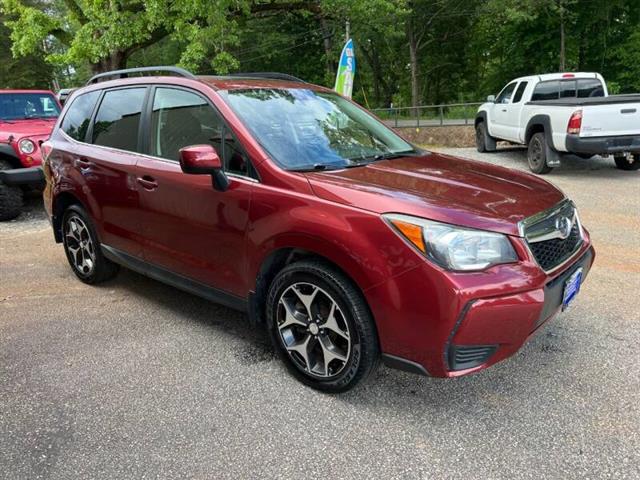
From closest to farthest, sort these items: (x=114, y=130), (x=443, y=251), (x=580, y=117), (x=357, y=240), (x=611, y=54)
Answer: (x=443, y=251) → (x=357, y=240) → (x=114, y=130) → (x=580, y=117) → (x=611, y=54)

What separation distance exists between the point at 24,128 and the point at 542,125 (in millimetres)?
8774

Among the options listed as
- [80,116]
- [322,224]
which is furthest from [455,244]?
[80,116]

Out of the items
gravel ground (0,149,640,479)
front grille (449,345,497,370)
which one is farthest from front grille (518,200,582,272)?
gravel ground (0,149,640,479)

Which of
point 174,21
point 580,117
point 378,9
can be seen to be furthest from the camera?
point 378,9

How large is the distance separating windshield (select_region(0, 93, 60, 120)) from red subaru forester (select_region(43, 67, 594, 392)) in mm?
5502

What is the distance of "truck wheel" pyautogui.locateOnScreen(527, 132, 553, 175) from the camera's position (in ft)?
31.0

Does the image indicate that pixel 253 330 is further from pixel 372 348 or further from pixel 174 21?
pixel 174 21

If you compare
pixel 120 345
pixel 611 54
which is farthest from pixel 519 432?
pixel 611 54

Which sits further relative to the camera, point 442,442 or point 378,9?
point 378,9

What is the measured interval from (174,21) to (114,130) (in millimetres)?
12416

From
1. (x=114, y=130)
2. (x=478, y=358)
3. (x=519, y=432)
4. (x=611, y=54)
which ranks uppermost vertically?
(x=611, y=54)

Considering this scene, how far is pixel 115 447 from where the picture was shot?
8.18 feet

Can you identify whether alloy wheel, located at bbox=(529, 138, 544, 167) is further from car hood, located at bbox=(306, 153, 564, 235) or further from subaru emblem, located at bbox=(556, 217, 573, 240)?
subaru emblem, located at bbox=(556, 217, 573, 240)

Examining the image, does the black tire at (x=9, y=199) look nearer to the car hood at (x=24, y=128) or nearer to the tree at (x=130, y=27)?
the car hood at (x=24, y=128)
